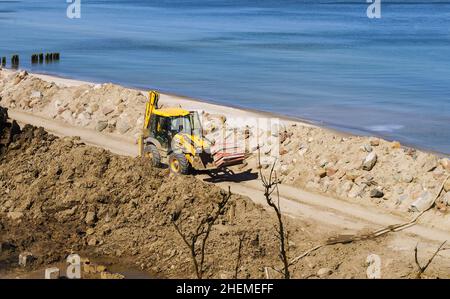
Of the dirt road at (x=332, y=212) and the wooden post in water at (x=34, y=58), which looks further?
the wooden post in water at (x=34, y=58)

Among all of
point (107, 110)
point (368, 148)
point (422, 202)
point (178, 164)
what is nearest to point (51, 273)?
point (178, 164)

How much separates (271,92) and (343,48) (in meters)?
28.8

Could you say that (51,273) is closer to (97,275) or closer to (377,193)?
(97,275)

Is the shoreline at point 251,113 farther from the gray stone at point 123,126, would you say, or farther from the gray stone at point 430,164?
the gray stone at point 430,164

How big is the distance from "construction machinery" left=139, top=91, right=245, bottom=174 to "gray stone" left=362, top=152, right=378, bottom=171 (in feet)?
13.4

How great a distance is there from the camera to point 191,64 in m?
64.5

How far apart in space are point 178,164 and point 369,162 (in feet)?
20.9

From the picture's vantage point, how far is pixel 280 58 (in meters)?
68.2

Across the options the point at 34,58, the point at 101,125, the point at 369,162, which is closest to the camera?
the point at 369,162

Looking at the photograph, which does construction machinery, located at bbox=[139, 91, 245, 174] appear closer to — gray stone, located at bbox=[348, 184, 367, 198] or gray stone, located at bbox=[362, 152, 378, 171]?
gray stone, located at bbox=[348, 184, 367, 198]

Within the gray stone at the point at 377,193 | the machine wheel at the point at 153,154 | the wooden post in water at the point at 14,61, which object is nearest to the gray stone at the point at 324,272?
the gray stone at the point at 377,193

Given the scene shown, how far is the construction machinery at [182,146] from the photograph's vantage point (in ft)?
84.7

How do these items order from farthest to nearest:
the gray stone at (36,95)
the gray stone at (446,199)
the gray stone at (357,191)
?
the gray stone at (36,95) → the gray stone at (357,191) → the gray stone at (446,199)
